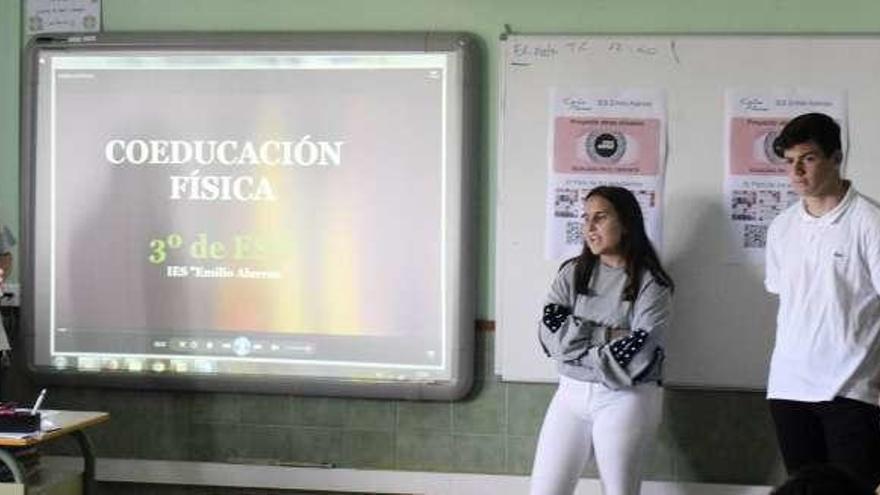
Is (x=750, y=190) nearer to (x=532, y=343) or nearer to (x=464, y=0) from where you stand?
(x=532, y=343)

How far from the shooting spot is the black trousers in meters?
2.79

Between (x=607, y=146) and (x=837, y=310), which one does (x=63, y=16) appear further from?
(x=837, y=310)

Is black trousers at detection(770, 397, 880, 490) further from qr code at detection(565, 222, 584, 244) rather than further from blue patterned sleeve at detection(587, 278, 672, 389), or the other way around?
qr code at detection(565, 222, 584, 244)

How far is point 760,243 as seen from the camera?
3.50 metres

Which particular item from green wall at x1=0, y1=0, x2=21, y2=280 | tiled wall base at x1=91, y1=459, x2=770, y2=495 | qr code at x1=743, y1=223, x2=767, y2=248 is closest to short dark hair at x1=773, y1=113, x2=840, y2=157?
qr code at x1=743, y1=223, x2=767, y2=248

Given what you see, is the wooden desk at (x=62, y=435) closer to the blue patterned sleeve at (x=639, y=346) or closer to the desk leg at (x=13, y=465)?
the desk leg at (x=13, y=465)

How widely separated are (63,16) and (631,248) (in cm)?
242

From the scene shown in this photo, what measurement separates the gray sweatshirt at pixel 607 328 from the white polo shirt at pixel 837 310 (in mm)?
410

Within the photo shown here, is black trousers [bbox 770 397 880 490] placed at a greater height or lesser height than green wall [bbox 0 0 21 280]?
lesser

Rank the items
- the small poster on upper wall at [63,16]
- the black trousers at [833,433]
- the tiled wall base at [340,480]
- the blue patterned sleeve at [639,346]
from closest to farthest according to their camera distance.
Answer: the black trousers at [833,433] < the blue patterned sleeve at [639,346] < the tiled wall base at [340,480] < the small poster on upper wall at [63,16]

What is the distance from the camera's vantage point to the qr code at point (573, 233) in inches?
141

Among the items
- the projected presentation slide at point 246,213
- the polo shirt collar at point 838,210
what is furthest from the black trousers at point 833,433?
the projected presentation slide at point 246,213

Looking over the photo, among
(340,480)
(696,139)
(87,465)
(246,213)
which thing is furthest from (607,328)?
(87,465)

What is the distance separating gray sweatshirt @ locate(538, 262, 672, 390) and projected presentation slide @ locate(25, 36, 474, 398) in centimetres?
54
